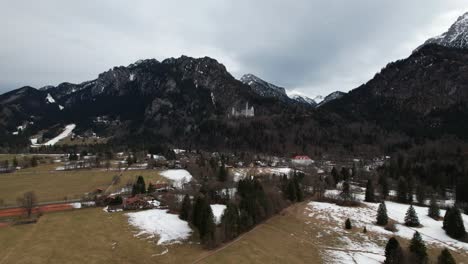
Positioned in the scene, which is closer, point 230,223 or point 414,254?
point 414,254

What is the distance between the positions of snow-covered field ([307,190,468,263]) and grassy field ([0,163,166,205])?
259ft

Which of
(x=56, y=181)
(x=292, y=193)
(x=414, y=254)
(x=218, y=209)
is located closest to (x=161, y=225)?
(x=218, y=209)

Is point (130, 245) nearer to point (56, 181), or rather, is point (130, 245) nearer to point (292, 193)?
point (292, 193)

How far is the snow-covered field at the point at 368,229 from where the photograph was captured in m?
57.0

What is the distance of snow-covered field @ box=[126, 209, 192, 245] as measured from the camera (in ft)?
208

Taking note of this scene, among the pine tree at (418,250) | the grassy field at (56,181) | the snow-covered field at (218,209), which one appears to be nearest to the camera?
the pine tree at (418,250)

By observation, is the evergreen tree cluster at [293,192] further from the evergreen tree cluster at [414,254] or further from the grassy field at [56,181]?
the grassy field at [56,181]

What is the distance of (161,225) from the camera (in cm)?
7138

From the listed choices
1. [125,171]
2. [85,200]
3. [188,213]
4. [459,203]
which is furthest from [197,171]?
[459,203]

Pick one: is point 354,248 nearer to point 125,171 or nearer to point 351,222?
point 351,222

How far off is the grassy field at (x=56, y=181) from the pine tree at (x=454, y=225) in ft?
341

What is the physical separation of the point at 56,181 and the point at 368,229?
120 metres

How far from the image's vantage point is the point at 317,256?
54.8 metres

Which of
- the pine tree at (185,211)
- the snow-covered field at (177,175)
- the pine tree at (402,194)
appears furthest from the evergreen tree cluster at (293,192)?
the snow-covered field at (177,175)
